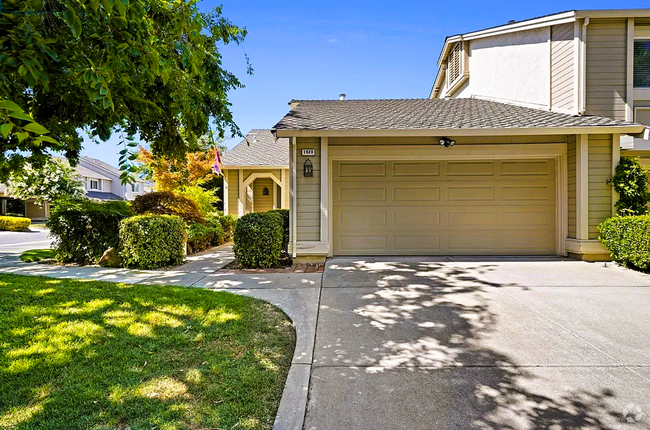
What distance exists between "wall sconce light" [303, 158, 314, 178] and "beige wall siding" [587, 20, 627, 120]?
686 centimetres

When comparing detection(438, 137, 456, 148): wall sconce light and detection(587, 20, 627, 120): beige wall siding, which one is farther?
detection(587, 20, 627, 120): beige wall siding

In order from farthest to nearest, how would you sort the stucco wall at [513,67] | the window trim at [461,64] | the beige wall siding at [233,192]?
the beige wall siding at [233,192] < the window trim at [461,64] < the stucco wall at [513,67]

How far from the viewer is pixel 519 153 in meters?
7.23

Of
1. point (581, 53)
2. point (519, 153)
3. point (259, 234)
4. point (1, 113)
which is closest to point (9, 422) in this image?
point (1, 113)

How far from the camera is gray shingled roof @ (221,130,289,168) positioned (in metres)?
14.1

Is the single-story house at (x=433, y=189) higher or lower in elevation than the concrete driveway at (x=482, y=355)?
higher

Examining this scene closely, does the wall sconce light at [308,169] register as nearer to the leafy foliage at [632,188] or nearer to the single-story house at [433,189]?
the single-story house at [433,189]

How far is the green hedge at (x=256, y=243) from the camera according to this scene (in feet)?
21.1

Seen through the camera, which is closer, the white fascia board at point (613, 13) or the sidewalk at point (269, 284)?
the sidewalk at point (269, 284)

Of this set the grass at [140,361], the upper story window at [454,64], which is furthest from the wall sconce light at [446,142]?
the upper story window at [454,64]

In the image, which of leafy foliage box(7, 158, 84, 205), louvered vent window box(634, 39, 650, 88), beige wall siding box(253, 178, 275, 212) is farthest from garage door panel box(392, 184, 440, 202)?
leafy foliage box(7, 158, 84, 205)

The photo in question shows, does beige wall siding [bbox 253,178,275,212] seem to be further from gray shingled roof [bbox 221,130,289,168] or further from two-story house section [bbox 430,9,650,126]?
two-story house section [bbox 430,9,650,126]

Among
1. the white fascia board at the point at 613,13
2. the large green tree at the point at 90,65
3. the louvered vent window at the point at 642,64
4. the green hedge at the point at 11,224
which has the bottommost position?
the green hedge at the point at 11,224

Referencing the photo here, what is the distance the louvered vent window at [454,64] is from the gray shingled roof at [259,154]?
301 inches
